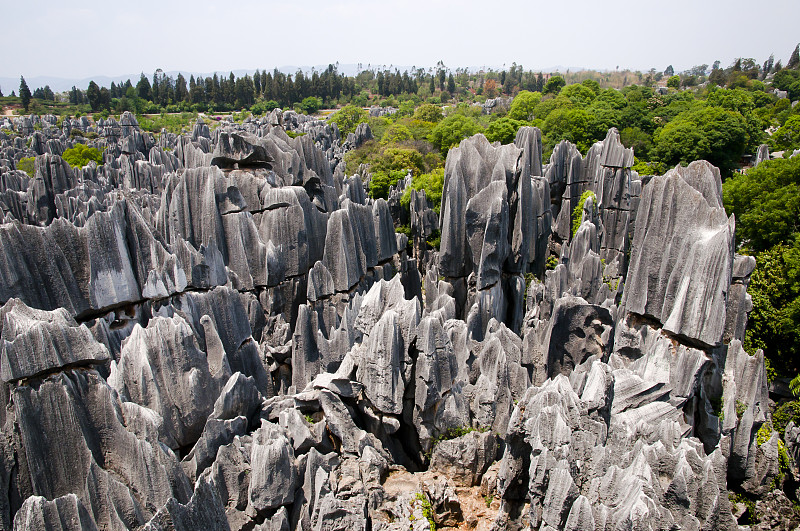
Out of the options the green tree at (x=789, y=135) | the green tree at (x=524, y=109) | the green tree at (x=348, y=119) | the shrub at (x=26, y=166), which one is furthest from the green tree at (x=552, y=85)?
the shrub at (x=26, y=166)

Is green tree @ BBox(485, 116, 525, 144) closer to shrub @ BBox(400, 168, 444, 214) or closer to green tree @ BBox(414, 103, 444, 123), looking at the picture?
shrub @ BBox(400, 168, 444, 214)

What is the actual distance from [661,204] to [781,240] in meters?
13.1

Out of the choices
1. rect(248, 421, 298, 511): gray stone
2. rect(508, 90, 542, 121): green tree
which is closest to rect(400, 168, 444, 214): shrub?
rect(248, 421, 298, 511): gray stone

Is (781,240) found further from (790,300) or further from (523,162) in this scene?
(523,162)

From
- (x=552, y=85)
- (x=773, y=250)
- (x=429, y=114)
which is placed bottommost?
(x=773, y=250)

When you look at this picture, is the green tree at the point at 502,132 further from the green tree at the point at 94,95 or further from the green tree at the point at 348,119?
the green tree at the point at 94,95

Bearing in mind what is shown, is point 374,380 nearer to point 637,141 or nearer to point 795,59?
point 637,141

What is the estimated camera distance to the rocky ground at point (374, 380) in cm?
734

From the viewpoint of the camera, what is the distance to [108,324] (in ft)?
38.2

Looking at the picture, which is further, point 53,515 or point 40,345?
point 40,345

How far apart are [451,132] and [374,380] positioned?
41.2m

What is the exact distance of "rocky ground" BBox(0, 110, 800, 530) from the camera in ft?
24.1

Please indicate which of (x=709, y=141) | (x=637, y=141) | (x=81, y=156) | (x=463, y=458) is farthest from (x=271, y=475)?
(x=81, y=156)

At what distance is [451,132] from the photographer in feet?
159
